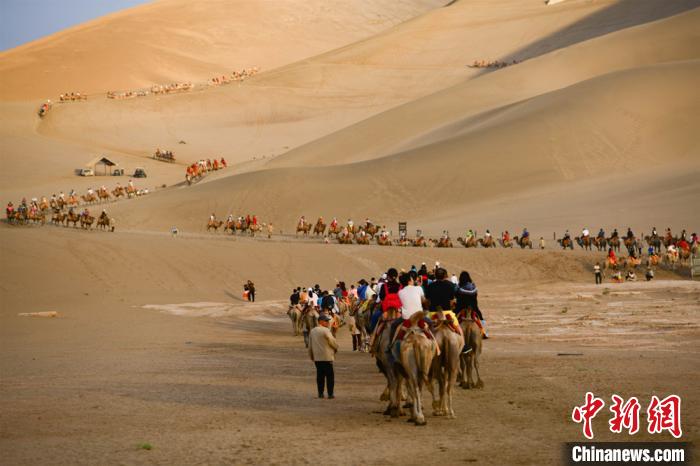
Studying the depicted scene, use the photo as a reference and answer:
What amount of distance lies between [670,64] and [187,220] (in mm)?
33889

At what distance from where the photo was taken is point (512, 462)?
468 inches

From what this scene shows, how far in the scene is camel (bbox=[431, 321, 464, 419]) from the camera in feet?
49.3

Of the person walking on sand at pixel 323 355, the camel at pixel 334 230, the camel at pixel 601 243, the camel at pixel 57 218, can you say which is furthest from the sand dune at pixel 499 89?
the person walking on sand at pixel 323 355

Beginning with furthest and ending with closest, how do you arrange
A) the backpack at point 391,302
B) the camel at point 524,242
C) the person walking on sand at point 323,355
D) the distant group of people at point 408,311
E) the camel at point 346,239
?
the camel at point 346,239, the camel at point 524,242, the person walking on sand at point 323,355, the backpack at point 391,302, the distant group of people at point 408,311

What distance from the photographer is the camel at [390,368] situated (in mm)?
15199

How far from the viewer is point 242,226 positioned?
5791 cm

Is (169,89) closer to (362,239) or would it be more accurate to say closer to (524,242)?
(362,239)

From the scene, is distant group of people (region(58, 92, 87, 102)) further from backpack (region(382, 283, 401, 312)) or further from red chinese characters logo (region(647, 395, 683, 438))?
red chinese characters logo (region(647, 395, 683, 438))

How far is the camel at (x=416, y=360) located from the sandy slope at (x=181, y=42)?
110 m

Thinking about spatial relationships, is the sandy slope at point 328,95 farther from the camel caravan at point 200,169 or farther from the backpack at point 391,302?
the backpack at point 391,302

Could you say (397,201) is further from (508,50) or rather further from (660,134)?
(508,50)

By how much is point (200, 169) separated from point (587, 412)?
2679 inches

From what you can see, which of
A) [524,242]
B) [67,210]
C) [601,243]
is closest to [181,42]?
[67,210]

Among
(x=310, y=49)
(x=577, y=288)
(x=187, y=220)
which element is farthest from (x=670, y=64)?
(x=310, y=49)
